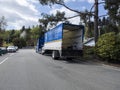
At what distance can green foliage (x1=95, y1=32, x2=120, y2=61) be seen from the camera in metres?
21.4

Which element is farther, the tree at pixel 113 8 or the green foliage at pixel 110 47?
the tree at pixel 113 8

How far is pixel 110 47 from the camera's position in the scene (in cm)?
2178

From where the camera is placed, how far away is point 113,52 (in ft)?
70.1

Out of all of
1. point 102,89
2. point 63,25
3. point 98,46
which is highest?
point 63,25

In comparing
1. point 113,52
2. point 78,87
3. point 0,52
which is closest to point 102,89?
point 78,87

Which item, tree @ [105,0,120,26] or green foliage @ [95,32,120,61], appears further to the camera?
tree @ [105,0,120,26]

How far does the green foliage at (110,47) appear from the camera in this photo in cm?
2143

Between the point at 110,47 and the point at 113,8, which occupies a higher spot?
the point at 113,8

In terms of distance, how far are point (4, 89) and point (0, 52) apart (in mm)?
30574

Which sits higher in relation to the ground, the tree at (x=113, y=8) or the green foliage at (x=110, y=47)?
the tree at (x=113, y=8)

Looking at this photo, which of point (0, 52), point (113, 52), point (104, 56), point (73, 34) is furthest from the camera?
point (0, 52)

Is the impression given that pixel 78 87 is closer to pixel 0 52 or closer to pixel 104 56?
pixel 104 56

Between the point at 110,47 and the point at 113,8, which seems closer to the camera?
the point at 110,47

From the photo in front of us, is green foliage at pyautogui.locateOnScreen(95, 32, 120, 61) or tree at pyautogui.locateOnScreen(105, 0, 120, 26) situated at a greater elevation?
tree at pyautogui.locateOnScreen(105, 0, 120, 26)
